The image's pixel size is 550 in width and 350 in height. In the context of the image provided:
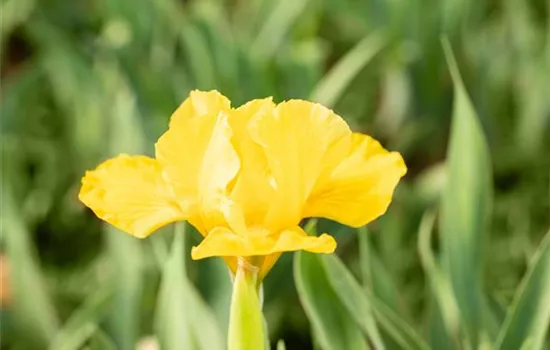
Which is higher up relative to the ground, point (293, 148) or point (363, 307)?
point (293, 148)

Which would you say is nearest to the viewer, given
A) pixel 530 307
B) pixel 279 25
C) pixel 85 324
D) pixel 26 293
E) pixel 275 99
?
pixel 530 307

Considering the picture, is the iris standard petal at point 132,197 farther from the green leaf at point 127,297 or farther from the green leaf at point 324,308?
A: the green leaf at point 127,297

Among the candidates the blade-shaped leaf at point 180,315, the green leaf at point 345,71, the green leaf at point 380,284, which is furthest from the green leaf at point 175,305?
the green leaf at point 345,71

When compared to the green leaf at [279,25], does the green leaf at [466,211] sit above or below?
below

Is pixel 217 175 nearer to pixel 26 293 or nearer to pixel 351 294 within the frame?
pixel 351 294

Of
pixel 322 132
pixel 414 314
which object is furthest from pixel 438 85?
pixel 322 132

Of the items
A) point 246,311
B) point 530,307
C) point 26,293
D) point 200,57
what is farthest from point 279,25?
point 246,311

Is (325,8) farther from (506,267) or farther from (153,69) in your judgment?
(506,267)
